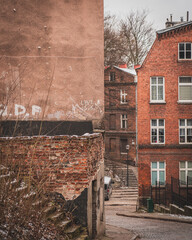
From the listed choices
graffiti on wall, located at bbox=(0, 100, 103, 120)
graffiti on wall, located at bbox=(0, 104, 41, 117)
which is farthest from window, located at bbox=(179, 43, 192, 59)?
graffiti on wall, located at bbox=(0, 104, 41, 117)

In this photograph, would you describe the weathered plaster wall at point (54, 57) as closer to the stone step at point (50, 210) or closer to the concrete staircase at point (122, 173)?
the stone step at point (50, 210)

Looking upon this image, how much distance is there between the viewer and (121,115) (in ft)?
150

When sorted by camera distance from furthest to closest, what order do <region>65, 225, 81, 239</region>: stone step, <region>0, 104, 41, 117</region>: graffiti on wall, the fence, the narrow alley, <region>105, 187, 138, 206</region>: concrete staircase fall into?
<region>105, 187, 138, 206</region>: concrete staircase → the fence → the narrow alley → <region>0, 104, 41, 117</region>: graffiti on wall → <region>65, 225, 81, 239</region>: stone step

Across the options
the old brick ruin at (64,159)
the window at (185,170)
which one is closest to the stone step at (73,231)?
the old brick ruin at (64,159)

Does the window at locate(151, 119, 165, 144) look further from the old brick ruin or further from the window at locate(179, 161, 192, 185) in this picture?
the old brick ruin

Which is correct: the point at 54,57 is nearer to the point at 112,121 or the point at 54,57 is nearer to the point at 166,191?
the point at 166,191

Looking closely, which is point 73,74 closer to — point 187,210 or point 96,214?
point 96,214

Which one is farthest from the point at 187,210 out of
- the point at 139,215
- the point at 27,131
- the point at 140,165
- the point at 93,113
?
the point at 27,131

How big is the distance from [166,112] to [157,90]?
1804 mm

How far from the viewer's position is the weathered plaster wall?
11344 millimetres

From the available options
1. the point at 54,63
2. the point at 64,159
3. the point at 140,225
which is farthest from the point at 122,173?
the point at 64,159

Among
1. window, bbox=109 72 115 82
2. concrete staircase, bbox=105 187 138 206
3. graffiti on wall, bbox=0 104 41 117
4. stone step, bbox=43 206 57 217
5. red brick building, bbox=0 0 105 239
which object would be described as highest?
window, bbox=109 72 115 82

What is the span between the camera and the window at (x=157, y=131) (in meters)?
26.2

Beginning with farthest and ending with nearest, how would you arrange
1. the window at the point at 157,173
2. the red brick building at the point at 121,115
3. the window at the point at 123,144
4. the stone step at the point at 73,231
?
1. the window at the point at 123,144
2. the red brick building at the point at 121,115
3. the window at the point at 157,173
4. the stone step at the point at 73,231
